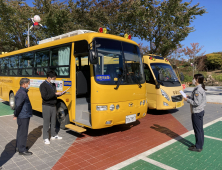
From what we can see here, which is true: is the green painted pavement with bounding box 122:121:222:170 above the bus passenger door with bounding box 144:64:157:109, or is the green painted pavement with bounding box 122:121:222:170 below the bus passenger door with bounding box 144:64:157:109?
below

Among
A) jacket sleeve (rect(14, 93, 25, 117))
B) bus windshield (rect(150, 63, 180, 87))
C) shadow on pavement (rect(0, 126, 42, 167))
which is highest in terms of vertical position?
bus windshield (rect(150, 63, 180, 87))

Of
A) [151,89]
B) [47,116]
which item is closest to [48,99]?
[47,116]

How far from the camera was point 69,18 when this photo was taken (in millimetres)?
15602

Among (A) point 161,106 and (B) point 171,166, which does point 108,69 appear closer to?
(B) point 171,166

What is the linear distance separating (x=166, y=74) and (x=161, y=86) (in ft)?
3.20

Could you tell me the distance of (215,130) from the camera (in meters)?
6.77

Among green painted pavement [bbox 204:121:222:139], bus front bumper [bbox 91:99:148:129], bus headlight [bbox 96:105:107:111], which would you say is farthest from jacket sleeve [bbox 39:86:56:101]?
green painted pavement [bbox 204:121:222:139]

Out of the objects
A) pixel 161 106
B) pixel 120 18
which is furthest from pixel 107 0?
pixel 161 106

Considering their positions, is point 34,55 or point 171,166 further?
point 34,55

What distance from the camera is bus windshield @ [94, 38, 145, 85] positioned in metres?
5.30

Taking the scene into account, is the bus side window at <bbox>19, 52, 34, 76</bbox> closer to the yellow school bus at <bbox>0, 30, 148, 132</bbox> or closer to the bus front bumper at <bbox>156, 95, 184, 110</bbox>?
the yellow school bus at <bbox>0, 30, 148, 132</bbox>

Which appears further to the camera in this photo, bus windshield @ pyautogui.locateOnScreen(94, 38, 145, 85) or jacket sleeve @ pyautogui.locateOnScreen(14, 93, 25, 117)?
bus windshield @ pyautogui.locateOnScreen(94, 38, 145, 85)

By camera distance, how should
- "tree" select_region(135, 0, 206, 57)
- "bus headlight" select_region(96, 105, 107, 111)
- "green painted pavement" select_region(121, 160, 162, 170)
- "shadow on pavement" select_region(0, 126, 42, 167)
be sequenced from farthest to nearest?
"tree" select_region(135, 0, 206, 57), "bus headlight" select_region(96, 105, 107, 111), "shadow on pavement" select_region(0, 126, 42, 167), "green painted pavement" select_region(121, 160, 162, 170)

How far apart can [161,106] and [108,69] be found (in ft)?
13.7
